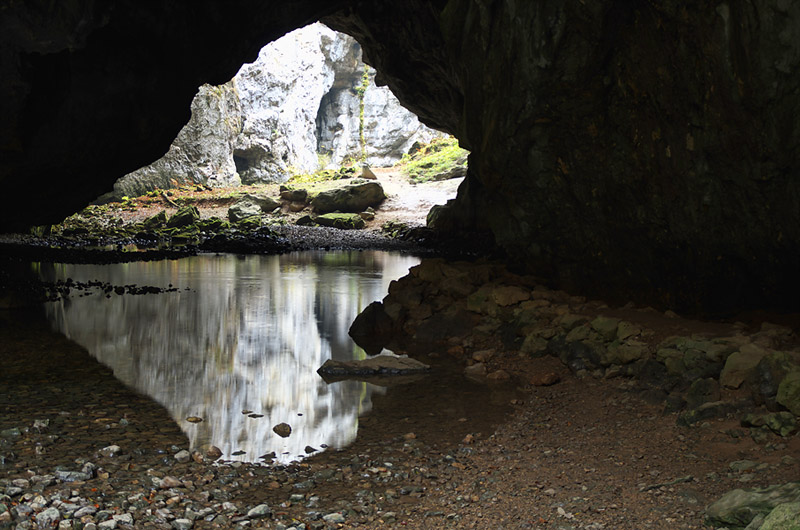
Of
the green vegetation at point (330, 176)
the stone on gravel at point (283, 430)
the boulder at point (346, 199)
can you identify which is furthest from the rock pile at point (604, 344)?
the green vegetation at point (330, 176)

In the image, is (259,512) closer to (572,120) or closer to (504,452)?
(504,452)

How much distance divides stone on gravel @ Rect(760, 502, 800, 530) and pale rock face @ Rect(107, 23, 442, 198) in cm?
3674

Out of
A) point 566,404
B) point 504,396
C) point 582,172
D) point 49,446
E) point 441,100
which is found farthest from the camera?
point 441,100

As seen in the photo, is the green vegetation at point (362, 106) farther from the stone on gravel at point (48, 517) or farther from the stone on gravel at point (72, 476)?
the stone on gravel at point (48, 517)

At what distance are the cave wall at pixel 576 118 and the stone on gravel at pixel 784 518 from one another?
3858 mm

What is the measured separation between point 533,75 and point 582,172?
1.67m

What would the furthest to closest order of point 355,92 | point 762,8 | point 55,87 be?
point 355,92
point 55,87
point 762,8

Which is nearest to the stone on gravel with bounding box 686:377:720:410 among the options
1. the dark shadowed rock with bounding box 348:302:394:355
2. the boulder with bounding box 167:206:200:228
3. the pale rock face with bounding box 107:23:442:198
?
the dark shadowed rock with bounding box 348:302:394:355

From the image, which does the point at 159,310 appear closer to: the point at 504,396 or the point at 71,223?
the point at 504,396

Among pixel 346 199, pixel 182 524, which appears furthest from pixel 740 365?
pixel 346 199

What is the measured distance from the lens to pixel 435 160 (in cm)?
4756

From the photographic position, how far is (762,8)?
543 centimetres

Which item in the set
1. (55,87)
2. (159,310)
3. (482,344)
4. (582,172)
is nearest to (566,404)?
(482,344)

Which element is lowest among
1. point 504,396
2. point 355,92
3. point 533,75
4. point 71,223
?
point 504,396
